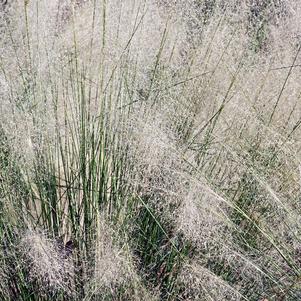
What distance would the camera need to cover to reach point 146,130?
167cm

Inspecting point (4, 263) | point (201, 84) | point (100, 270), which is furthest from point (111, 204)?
point (201, 84)

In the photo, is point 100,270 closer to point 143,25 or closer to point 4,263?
point 4,263

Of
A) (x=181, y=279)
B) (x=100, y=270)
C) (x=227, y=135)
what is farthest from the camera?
(x=227, y=135)

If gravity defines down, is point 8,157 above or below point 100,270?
above

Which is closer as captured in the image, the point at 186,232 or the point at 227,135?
the point at 186,232

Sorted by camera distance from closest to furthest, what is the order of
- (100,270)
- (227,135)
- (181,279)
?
(100,270) → (181,279) → (227,135)

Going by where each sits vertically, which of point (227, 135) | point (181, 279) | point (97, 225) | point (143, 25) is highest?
point (143, 25)

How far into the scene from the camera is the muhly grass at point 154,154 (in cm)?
164

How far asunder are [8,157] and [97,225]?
316mm

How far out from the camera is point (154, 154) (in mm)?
1658

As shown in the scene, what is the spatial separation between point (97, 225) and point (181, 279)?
0.92ft

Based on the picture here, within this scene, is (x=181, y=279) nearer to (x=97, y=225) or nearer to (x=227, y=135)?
(x=97, y=225)

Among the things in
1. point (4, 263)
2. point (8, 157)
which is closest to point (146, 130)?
point (8, 157)

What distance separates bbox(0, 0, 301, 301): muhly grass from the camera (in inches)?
64.7
